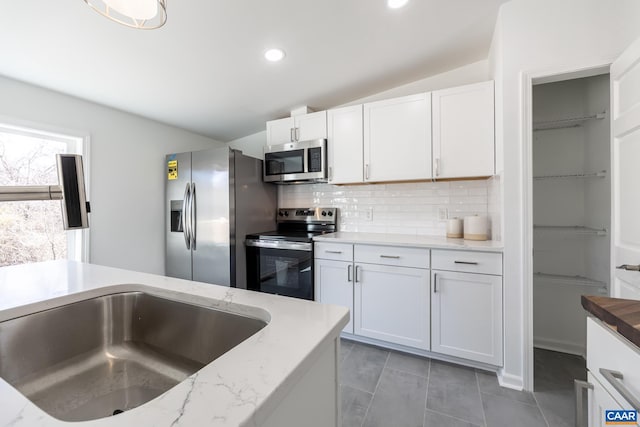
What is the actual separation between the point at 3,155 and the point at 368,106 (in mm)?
3012

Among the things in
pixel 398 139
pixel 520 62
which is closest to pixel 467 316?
pixel 398 139

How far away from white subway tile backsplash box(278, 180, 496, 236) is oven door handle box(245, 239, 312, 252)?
0.70 meters

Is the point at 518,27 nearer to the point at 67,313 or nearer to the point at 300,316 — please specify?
the point at 300,316

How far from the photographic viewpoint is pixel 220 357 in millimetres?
520

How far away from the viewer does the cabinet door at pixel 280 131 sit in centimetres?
295

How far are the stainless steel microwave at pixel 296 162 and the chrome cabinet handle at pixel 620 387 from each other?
227cm

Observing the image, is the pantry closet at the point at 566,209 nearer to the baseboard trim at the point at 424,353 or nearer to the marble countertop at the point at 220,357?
the baseboard trim at the point at 424,353

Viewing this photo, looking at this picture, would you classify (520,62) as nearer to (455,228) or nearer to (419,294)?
(455,228)

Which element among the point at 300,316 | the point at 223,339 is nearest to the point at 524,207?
the point at 300,316

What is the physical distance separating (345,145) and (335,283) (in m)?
1.34

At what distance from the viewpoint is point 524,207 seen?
172 cm

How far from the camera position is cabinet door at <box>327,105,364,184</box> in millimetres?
2584

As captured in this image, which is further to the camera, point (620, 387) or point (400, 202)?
point (400, 202)

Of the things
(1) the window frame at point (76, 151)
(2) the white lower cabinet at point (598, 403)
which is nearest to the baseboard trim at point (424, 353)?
(2) the white lower cabinet at point (598, 403)
